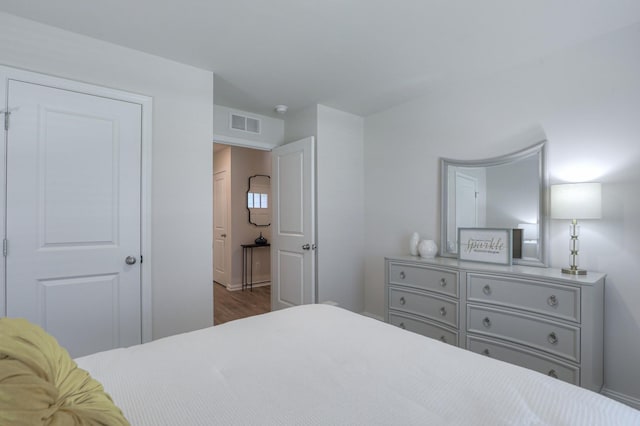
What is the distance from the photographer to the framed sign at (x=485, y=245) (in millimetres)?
2485

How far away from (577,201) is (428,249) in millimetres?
1190

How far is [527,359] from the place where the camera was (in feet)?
6.88

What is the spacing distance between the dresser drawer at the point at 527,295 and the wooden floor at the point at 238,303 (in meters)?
2.67

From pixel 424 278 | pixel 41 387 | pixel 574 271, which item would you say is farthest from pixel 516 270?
pixel 41 387

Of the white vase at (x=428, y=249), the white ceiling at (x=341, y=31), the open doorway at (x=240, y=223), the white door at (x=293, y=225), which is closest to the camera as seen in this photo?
the white ceiling at (x=341, y=31)

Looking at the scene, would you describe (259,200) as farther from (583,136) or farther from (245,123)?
(583,136)

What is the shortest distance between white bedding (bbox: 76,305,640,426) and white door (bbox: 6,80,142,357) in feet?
4.03

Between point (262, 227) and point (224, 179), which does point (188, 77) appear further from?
point (262, 227)

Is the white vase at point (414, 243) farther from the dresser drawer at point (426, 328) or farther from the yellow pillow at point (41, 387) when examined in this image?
the yellow pillow at point (41, 387)

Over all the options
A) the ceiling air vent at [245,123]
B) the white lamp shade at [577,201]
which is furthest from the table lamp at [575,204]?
the ceiling air vent at [245,123]

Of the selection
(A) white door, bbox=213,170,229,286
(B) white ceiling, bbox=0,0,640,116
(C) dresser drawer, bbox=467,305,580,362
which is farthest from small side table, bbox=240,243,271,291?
(C) dresser drawer, bbox=467,305,580,362

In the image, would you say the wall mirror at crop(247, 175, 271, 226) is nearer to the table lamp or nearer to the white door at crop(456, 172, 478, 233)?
the white door at crop(456, 172, 478, 233)

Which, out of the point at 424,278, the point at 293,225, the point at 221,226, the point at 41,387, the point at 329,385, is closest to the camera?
the point at 41,387

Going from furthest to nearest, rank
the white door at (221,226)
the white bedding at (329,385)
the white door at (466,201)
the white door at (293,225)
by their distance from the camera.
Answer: the white door at (221,226) < the white door at (293,225) < the white door at (466,201) < the white bedding at (329,385)
